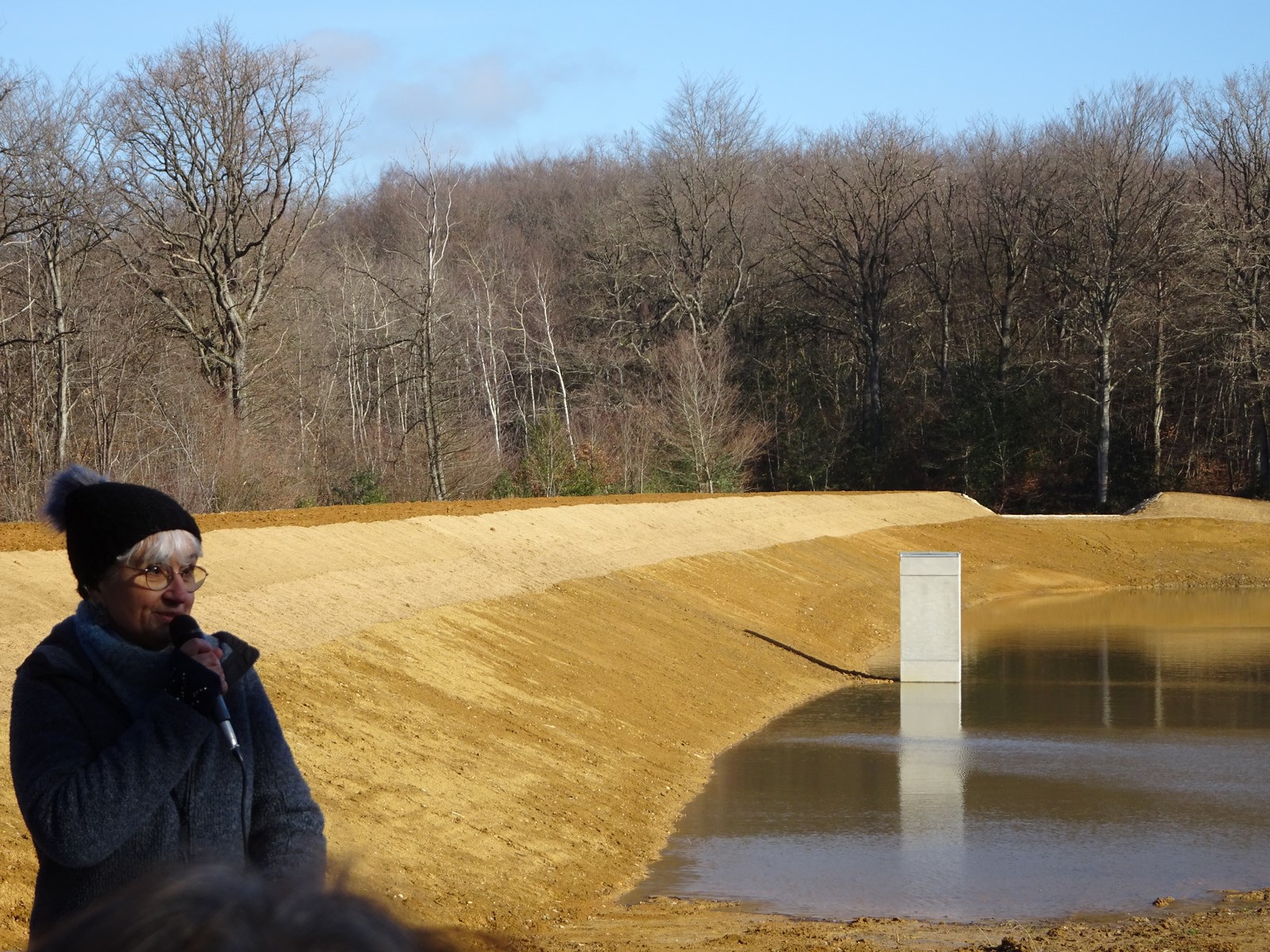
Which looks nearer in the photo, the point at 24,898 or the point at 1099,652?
the point at 24,898

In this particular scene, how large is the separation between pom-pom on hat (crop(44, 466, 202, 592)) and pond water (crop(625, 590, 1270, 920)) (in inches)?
295

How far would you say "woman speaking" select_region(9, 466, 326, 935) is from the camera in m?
2.96

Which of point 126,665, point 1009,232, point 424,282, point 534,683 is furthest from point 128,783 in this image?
point 1009,232

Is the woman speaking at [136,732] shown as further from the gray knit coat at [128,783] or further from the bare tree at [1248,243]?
the bare tree at [1248,243]

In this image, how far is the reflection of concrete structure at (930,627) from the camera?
20469 mm

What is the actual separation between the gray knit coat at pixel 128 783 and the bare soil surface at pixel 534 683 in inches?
31.9

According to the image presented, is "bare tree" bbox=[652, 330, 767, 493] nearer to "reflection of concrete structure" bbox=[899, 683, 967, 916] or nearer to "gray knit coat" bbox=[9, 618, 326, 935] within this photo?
"reflection of concrete structure" bbox=[899, 683, 967, 916]

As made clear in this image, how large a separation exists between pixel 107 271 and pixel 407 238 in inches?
1062

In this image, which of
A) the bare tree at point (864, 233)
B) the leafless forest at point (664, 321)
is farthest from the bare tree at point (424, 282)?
the bare tree at point (864, 233)

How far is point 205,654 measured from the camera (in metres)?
3.01

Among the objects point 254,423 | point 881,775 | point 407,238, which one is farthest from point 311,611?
point 407,238

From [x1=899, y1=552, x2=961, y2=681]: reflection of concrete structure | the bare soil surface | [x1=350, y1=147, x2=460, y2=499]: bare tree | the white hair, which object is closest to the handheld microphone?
the white hair

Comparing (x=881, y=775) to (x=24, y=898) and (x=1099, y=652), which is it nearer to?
(x=24, y=898)

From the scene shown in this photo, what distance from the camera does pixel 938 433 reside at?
53000mm
